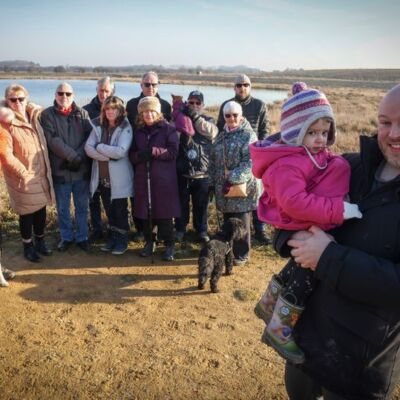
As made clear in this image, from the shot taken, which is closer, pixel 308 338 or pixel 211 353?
pixel 308 338

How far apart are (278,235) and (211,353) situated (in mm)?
2010

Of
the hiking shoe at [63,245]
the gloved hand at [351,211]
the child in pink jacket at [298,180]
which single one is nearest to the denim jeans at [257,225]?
the hiking shoe at [63,245]

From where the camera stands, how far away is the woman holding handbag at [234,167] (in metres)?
4.84

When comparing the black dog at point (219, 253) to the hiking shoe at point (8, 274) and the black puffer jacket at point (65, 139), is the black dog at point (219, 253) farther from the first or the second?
the hiking shoe at point (8, 274)

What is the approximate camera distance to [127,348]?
3.56 meters

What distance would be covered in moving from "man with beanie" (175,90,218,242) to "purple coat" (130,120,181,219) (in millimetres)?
457

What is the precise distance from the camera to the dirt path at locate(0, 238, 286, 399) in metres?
3.12

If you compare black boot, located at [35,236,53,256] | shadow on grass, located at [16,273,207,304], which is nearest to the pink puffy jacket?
shadow on grass, located at [16,273,207,304]

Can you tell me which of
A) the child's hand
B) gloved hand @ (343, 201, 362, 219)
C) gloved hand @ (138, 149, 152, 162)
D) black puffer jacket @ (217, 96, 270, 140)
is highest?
black puffer jacket @ (217, 96, 270, 140)

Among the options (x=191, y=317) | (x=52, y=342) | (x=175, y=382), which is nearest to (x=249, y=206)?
(x=191, y=317)

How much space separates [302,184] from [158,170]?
11.2 feet

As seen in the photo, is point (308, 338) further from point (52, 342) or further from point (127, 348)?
point (52, 342)

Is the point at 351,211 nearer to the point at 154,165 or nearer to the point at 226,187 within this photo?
the point at 226,187

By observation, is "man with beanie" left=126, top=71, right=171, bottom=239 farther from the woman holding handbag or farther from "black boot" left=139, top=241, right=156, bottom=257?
the woman holding handbag
